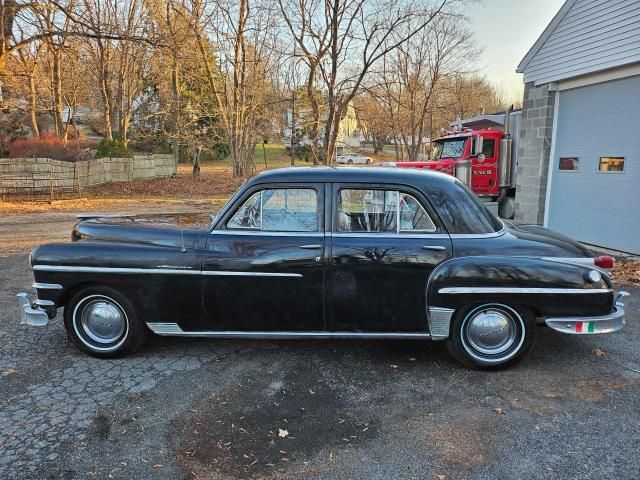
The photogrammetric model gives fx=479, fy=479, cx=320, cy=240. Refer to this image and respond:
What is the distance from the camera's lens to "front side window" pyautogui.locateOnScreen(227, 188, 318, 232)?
3.99m

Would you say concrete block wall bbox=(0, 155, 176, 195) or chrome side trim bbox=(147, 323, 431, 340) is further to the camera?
concrete block wall bbox=(0, 155, 176, 195)

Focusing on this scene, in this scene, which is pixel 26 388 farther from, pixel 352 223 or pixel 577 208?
pixel 577 208

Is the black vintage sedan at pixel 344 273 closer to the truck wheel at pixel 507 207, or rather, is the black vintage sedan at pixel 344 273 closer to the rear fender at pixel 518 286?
the rear fender at pixel 518 286

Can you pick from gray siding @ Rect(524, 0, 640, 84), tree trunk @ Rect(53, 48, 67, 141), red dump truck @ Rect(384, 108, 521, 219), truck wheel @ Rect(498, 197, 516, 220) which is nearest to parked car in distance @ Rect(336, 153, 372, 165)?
tree trunk @ Rect(53, 48, 67, 141)

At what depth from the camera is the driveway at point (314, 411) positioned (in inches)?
108

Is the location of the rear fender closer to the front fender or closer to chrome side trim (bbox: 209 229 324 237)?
the front fender

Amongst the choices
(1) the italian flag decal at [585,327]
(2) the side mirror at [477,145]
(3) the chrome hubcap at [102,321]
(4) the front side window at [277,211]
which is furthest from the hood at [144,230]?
(2) the side mirror at [477,145]

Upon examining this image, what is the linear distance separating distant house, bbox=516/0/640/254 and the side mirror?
171cm

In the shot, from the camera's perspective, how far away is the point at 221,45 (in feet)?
76.4

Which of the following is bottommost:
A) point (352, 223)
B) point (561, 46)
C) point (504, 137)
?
point (352, 223)

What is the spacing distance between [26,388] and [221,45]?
22468 mm

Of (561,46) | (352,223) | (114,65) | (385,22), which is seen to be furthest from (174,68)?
(352,223)

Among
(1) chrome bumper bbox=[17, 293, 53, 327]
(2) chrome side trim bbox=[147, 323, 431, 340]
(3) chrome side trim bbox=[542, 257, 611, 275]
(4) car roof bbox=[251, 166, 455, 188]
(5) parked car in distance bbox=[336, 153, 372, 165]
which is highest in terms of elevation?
(5) parked car in distance bbox=[336, 153, 372, 165]

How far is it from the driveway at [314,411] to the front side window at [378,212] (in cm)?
118
